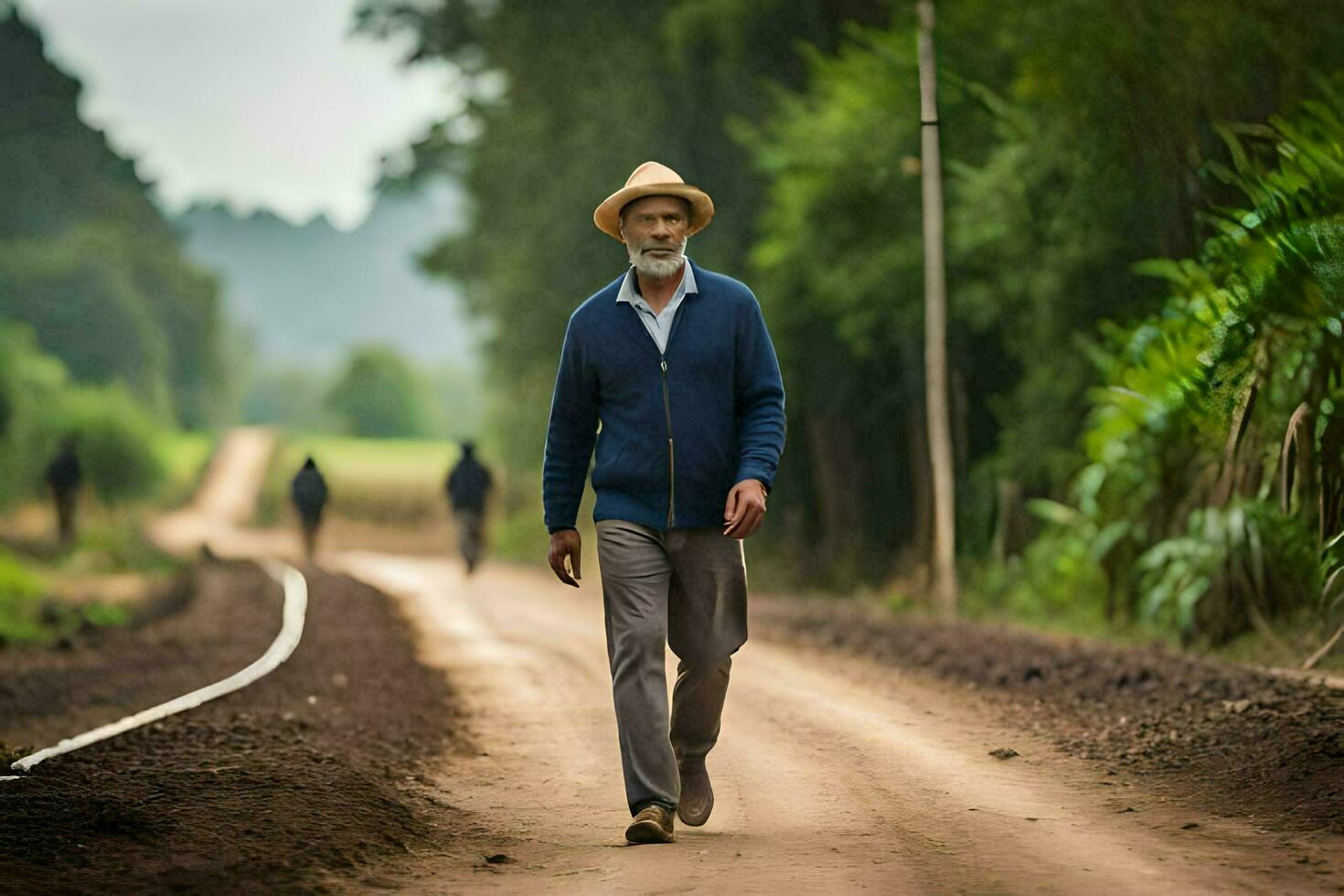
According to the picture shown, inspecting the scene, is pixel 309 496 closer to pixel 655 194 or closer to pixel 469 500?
pixel 655 194

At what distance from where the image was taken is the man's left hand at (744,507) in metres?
6.27

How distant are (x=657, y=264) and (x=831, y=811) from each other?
7.79 feet

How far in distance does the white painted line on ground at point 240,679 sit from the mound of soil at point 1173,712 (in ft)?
15.4

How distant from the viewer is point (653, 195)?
653 centimetres

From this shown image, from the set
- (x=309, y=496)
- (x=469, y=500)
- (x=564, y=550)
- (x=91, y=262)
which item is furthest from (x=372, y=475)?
(x=564, y=550)

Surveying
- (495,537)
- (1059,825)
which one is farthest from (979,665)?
(495,537)

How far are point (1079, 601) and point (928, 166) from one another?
15.6ft

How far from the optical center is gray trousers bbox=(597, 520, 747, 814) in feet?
21.1

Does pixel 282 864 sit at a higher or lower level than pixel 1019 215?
lower

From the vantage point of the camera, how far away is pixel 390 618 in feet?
58.0

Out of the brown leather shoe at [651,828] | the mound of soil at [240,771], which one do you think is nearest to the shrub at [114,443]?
the mound of soil at [240,771]

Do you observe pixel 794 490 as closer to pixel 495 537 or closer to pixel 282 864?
pixel 495 537

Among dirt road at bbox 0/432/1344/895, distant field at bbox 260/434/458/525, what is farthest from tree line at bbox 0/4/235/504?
dirt road at bbox 0/432/1344/895

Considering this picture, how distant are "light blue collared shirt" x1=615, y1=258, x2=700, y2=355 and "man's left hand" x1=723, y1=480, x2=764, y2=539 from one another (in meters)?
0.63
